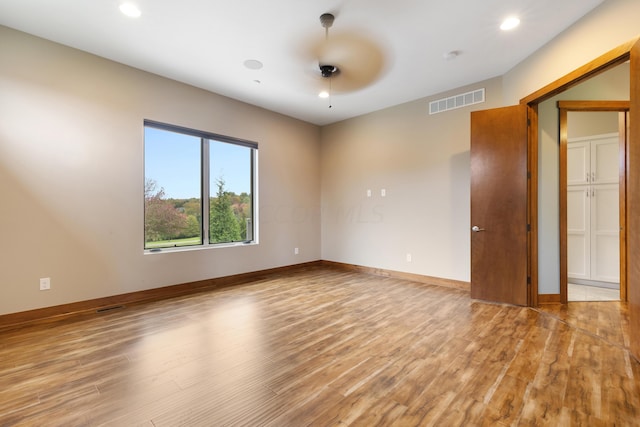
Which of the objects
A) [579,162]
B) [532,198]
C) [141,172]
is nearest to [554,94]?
[532,198]

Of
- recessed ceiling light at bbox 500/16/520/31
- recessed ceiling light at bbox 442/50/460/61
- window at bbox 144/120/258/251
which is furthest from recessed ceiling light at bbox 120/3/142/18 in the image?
recessed ceiling light at bbox 500/16/520/31

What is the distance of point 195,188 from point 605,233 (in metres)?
6.08

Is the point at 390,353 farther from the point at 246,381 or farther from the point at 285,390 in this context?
the point at 246,381

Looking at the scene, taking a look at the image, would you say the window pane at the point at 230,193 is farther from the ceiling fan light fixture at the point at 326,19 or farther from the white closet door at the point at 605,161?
the white closet door at the point at 605,161

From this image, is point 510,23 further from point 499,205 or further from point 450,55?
point 499,205

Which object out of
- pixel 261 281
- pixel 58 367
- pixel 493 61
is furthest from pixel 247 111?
pixel 58 367

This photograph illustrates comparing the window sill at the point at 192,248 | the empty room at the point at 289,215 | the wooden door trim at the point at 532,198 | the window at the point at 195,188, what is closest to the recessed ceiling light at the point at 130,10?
the empty room at the point at 289,215

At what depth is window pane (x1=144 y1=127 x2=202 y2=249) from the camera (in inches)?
153

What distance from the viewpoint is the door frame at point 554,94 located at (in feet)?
6.93

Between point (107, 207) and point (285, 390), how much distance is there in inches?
122

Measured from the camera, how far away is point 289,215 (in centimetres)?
553

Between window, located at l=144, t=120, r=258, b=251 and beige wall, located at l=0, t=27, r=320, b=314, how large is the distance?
7.5 inches

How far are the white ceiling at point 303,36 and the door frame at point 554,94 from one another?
1.71ft

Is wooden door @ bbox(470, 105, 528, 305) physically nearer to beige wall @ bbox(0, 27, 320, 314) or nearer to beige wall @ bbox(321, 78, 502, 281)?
beige wall @ bbox(321, 78, 502, 281)
